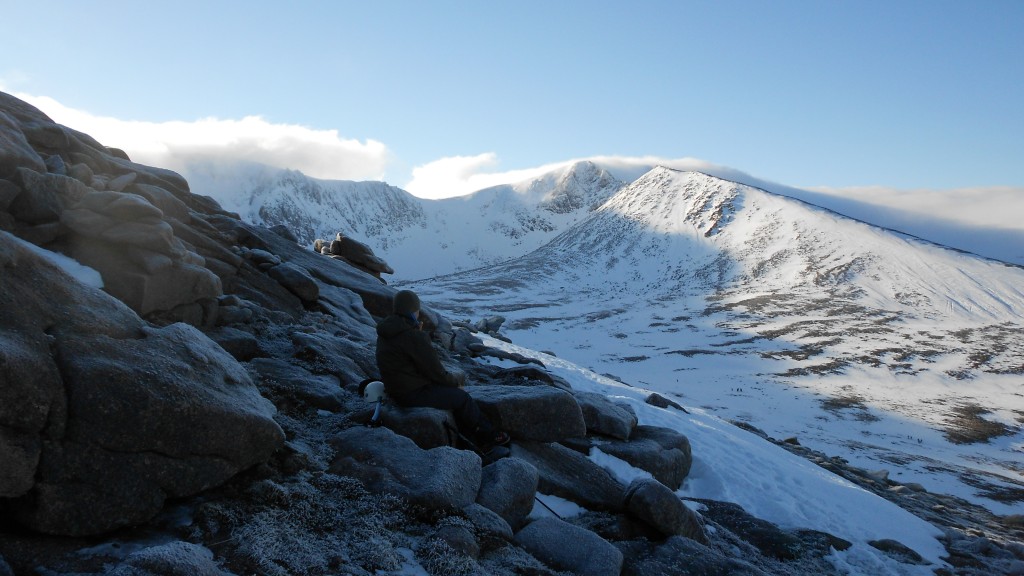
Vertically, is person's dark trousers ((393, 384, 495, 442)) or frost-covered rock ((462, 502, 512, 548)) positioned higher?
person's dark trousers ((393, 384, 495, 442))

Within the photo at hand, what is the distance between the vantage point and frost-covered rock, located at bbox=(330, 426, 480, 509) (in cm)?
696

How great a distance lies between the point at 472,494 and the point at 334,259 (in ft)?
55.5

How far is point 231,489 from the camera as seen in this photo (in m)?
6.23

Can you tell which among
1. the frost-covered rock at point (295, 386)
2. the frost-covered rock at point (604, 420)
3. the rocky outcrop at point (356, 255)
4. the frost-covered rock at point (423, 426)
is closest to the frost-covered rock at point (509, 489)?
the frost-covered rock at point (423, 426)

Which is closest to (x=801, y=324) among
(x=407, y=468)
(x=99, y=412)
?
(x=407, y=468)

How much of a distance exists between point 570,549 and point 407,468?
2.22m

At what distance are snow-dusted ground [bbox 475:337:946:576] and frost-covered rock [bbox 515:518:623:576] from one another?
153cm

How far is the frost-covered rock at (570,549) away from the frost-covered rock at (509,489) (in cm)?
34

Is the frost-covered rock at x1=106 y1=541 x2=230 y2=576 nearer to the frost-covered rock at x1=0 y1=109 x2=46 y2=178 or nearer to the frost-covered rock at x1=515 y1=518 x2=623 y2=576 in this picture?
the frost-covered rock at x1=515 y1=518 x2=623 y2=576

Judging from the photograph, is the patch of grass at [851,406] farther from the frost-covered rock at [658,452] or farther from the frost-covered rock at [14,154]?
the frost-covered rock at [14,154]

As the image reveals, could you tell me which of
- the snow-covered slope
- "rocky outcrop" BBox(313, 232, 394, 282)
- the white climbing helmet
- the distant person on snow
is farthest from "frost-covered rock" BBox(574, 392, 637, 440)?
the snow-covered slope

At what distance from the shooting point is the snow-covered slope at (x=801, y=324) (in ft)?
134

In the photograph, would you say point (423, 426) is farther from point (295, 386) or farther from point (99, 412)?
point (99, 412)

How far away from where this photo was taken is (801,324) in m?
91.8
